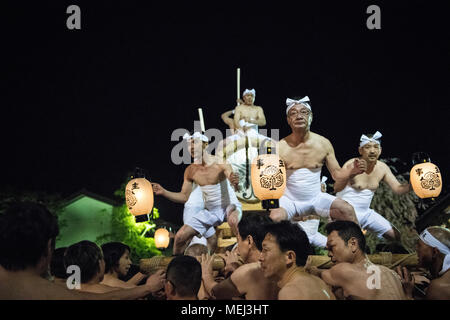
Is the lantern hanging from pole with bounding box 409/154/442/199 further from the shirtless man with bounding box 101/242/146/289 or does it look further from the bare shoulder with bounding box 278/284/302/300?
the shirtless man with bounding box 101/242/146/289

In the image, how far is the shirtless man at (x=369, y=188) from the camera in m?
7.38

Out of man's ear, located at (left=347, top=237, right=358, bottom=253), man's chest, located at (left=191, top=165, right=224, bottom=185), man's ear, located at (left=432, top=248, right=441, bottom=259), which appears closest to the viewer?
man's ear, located at (left=347, top=237, right=358, bottom=253)

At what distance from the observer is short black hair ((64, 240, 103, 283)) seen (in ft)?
14.2

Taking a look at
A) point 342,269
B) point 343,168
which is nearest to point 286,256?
point 342,269

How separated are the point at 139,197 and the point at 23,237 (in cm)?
436

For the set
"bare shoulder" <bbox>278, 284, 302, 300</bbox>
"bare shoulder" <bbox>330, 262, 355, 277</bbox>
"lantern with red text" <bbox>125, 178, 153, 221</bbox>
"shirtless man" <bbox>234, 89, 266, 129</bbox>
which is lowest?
"bare shoulder" <bbox>330, 262, 355, 277</bbox>

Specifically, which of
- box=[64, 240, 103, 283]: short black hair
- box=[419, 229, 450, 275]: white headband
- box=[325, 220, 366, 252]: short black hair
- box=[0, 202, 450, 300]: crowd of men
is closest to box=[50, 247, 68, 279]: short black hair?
box=[0, 202, 450, 300]: crowd of men

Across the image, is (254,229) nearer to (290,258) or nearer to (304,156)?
(290,258)

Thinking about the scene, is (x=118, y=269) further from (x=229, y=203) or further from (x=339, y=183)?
(x=339, y=183)

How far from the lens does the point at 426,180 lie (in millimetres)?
7398

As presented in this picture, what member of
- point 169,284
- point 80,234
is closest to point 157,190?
point 169,284

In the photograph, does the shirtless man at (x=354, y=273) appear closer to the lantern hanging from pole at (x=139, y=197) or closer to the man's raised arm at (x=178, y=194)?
the man's raised arm at (x=178, y=194)

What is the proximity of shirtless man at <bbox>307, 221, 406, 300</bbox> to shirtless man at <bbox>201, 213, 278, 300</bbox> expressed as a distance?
755 mm

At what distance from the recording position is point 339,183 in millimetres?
7105
